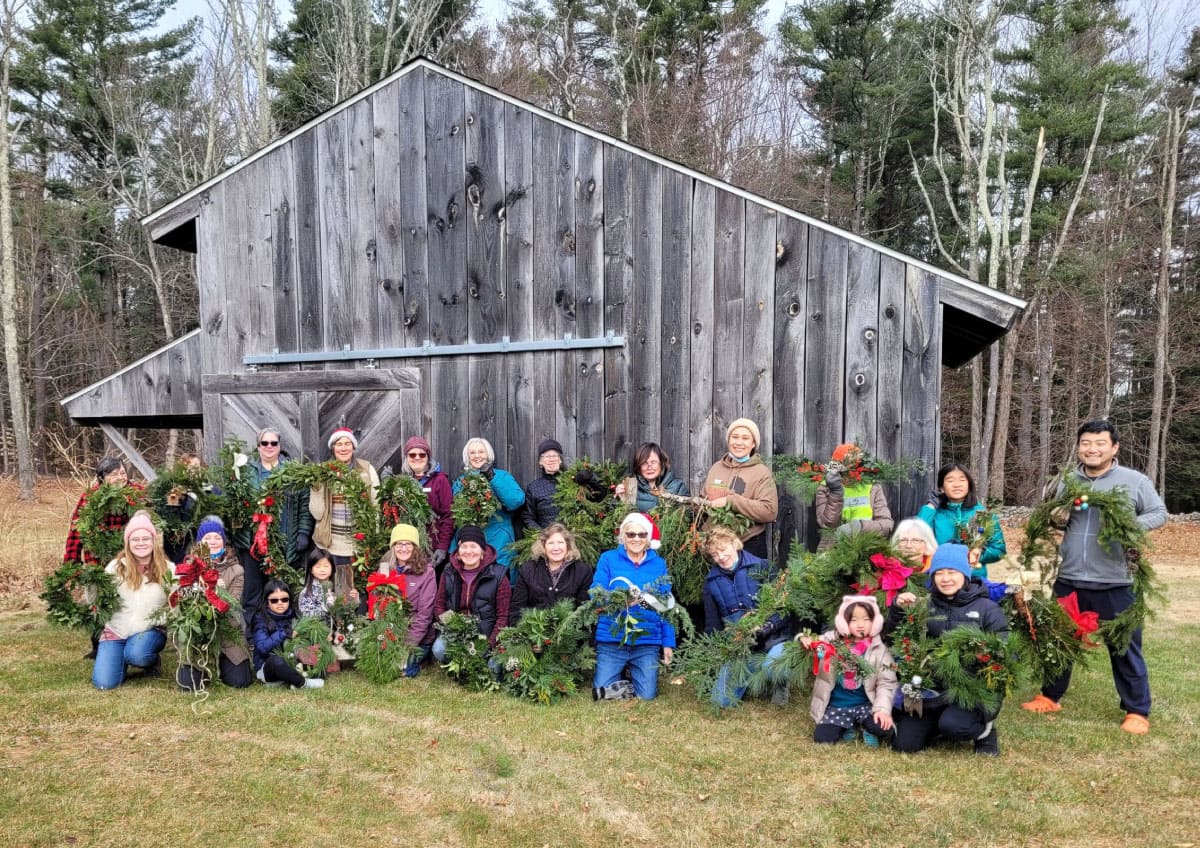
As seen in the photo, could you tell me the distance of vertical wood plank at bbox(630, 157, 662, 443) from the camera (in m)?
7.04

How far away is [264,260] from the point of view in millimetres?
8273

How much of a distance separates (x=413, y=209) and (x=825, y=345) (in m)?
4.06

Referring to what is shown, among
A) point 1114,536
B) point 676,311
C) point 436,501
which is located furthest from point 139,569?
point 1114,536

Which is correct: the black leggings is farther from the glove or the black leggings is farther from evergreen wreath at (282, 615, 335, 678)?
the glove

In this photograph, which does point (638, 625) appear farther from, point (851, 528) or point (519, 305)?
point (519, 305)

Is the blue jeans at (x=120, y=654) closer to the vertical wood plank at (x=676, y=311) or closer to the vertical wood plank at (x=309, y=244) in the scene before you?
the vertical wood plank at (x=309, y=244)

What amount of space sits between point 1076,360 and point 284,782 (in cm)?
2197

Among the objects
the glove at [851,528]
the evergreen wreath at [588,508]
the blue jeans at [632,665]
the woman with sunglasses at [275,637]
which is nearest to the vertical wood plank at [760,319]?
the glove at [851,528]

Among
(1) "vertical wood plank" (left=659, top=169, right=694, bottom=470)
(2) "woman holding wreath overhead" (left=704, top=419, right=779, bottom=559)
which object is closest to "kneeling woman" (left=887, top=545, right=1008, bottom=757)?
(2) "woman holding wreath overhead" (left=704, top=419, right=779, bottom=559)

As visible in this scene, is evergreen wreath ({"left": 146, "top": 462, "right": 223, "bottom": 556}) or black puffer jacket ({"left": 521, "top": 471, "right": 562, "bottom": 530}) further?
black puffer jacket ({"left": 521, "top": 471, "right": 562, "bottom": 530})

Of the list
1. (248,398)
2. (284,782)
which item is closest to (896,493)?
(284,782)

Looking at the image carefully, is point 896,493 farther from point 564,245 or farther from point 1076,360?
point 1076,360

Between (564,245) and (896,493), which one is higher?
(564,245)

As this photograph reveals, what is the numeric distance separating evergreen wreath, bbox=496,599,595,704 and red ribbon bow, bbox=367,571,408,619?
912 mm
